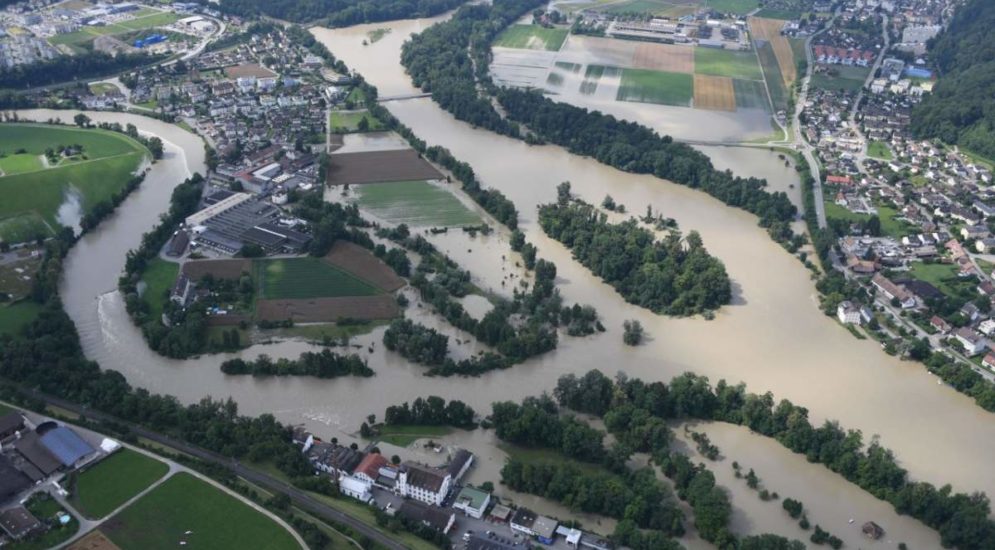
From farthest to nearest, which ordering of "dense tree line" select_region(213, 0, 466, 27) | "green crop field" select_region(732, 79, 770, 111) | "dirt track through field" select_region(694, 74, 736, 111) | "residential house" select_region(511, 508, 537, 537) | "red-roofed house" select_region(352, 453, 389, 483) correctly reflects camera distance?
1. "dense tree line" select_region(213, 0, 466, 27)
2. "green crop field" select_region(732, 79, 770, 111)
3. "dirt track through field" select_region(694, 74, 736, 111)
4. "red-roofed house" select_region(352, 453, 389, 483)
5. "residential house" select_region(511, 508, 537, 537)

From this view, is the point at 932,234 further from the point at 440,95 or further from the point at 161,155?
the point at 161,155

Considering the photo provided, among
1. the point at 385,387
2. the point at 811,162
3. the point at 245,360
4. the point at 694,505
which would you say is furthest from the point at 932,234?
the point at 245,360

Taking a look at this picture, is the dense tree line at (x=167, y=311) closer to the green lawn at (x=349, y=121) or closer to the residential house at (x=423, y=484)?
the residential house at (x=423, y=484)

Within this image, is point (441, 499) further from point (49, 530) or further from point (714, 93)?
point (714, 93)

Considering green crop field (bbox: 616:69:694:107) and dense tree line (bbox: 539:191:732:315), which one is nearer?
dense tree line (bbox: 539:191:732:315)

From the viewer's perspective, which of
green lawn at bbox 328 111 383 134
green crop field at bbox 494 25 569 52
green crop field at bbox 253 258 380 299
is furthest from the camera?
green crop field at bbox 494 25 569 52

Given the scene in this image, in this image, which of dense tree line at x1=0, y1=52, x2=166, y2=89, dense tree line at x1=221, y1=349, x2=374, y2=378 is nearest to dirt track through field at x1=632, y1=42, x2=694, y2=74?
dense tree line at x1=0, y1=52, x2=166, y2=89

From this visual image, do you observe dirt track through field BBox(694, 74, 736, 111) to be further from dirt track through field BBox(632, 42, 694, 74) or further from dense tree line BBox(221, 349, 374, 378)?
dense tree line BBox(221, 349, 374, 378)
